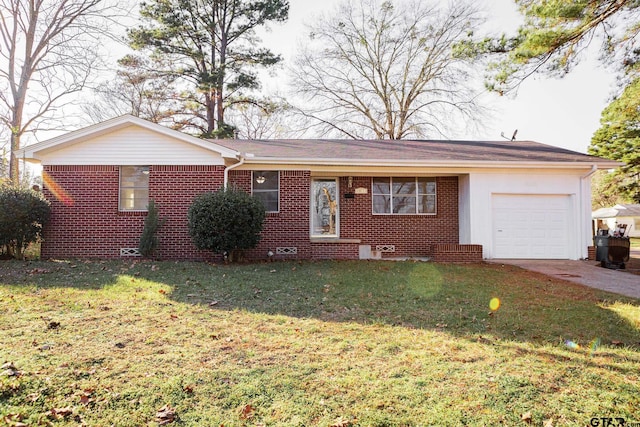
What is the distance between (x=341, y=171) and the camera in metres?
11.5

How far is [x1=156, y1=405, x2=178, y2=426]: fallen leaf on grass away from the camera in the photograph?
8.67ft

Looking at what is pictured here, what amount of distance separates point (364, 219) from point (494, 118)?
14.4 m

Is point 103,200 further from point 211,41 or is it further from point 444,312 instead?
point 211,41

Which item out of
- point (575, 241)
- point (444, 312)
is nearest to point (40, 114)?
point (444, 312)

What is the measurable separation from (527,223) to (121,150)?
39.1 ft

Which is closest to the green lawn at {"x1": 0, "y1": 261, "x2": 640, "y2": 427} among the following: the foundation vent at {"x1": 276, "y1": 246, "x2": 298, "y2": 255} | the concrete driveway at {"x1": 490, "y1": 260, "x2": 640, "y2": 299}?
the concrete driveway at {"x1": 490, "y1": 260, "x2": 640, "y2": 299}

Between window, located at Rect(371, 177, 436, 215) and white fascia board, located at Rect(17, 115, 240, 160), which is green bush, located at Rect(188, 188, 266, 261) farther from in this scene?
window, located at Rect(371, 177, 436, 215)

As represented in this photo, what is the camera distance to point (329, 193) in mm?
12586

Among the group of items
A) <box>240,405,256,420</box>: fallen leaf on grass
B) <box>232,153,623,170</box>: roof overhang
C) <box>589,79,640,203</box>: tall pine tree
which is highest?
<box>589,79,640,203</box>: tall pine tree

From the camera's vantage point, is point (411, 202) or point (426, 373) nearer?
point (426, 373)

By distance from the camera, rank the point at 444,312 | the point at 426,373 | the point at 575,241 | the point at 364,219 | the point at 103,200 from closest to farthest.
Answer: the point at 426,373, the point at 444,312, the point at 103,200, the point at 575,241, the point at 364,219

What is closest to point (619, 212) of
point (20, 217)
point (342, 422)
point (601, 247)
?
point (601, 247)

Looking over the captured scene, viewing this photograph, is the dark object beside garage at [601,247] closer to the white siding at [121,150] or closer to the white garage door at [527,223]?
the white garage door at [527,223]

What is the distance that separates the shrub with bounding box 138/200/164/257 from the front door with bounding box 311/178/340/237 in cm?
484
